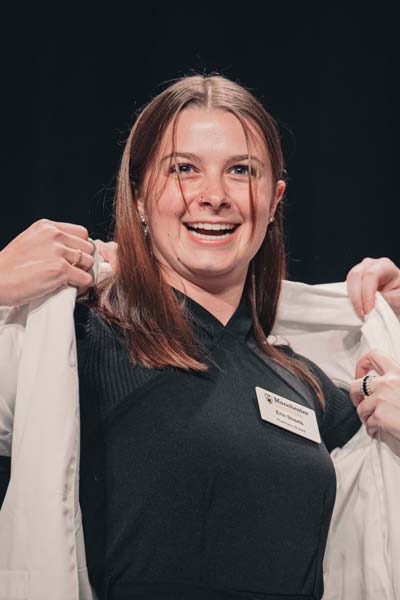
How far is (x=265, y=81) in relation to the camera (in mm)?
2477

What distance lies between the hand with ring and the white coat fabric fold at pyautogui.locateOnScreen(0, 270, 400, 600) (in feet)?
0.16

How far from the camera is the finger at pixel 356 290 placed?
181cm

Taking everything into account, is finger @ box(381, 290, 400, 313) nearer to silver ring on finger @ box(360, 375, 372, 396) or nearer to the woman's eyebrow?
silver ring on finger @ box(360, 375, 372, 396)

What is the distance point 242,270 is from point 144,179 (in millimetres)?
241

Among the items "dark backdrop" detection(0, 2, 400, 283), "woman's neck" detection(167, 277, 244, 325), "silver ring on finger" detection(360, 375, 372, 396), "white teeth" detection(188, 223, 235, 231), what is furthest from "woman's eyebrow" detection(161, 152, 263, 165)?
"dark backdrop" detection(0, 2, 400, 283)

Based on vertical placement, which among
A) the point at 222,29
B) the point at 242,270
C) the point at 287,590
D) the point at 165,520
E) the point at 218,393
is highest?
the point at 222,29

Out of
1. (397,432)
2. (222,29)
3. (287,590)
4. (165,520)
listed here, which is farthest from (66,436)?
(222,29)

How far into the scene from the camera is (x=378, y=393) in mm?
1621

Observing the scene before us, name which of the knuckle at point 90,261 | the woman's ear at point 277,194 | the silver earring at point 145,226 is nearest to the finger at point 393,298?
the woman's ear at point 277,194

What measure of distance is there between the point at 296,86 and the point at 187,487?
139 centimetres

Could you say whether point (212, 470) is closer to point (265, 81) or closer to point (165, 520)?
point (165, 520)

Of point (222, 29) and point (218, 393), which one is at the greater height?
point (222, 29)

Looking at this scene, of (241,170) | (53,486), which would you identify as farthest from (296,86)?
(53,486)

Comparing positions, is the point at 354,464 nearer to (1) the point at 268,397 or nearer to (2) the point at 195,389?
(1) the point at 268,397
